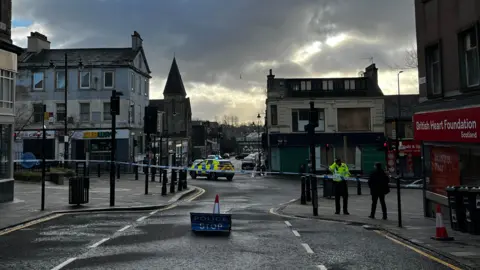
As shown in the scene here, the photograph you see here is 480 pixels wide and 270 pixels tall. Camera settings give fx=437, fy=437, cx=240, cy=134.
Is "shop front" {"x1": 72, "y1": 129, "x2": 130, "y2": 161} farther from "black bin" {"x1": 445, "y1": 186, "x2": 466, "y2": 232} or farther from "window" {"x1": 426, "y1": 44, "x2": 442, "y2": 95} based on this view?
"black bin" {"x1": 445, "y1": 186, "x2": 466, "y2": 232}

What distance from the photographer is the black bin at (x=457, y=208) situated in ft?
36.2

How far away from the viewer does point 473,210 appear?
1069cm

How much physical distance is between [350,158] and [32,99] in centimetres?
3405

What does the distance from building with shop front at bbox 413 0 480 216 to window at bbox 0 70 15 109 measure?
15632 mm

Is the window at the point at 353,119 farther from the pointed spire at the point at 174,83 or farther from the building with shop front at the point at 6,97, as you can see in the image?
the pointed spire at the point at 174,83

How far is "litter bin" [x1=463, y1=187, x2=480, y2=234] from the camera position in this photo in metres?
10.6

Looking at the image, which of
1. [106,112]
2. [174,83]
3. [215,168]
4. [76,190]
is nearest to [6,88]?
[76,190]

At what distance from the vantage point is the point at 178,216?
13.6m

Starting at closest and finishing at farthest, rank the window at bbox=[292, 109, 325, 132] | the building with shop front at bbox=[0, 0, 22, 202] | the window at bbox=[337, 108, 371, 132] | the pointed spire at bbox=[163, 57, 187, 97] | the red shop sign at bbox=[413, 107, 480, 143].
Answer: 1. the red shop sign at bbox=[413, 107, 480, 143]
2. the building with shop front at bbox=[0, 0, 22, 202]
3. the window at bbox=[292, 109, 325, 132]
4. the window at bbox=[337, 108, 371, 132]
5. the pointed spire at bbox=[163, 57, 187, 97]

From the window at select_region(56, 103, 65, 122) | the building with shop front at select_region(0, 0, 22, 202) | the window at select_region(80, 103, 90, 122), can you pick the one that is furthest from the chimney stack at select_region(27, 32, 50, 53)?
the building with shop front at select_region(0, 0, 22, 202)

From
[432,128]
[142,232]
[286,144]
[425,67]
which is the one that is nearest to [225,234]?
[142,232]

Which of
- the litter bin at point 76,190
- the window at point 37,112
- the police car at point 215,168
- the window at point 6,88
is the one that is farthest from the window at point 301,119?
the litter bin at point 76,190

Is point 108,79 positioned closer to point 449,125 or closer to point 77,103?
point 77,103

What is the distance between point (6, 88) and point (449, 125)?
16.3 meters
